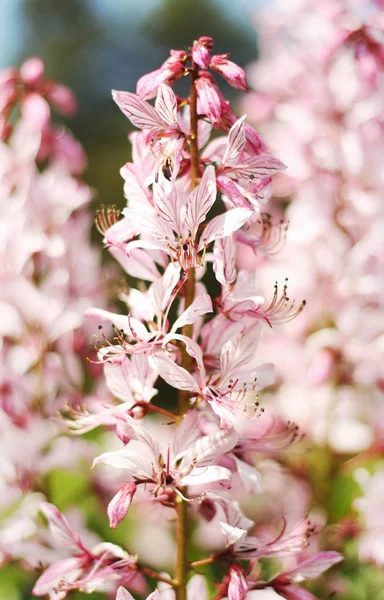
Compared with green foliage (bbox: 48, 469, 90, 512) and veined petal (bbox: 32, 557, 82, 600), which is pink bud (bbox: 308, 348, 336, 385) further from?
veined petal (bbox: 32, 557, 82, 600)

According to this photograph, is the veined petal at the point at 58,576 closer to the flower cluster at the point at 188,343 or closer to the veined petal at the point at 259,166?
the flower cluster at the point at 188,343

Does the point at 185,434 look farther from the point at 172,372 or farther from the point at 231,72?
the point at 231,72

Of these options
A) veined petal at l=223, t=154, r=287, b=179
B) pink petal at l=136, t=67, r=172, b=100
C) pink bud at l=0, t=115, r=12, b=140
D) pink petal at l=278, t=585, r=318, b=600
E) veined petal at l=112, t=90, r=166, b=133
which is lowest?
pink petal at l=278, t=585, r=318, b=600

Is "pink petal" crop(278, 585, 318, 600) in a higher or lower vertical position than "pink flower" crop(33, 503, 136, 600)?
lower

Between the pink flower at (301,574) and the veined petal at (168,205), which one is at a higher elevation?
the veined petal at (168,205)

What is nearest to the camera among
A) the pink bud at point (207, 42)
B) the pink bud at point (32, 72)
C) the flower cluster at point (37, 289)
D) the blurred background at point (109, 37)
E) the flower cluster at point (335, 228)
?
the pink bud at point (207, 42)

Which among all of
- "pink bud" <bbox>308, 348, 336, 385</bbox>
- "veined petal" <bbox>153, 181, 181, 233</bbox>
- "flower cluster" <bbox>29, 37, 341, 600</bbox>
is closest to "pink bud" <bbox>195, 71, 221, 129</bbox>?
"flower cluster" <bbox>29, 37, 341, 600</bbox>

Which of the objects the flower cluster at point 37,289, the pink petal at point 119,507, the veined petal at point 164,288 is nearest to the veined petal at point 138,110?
the veined petal at point 164,288
